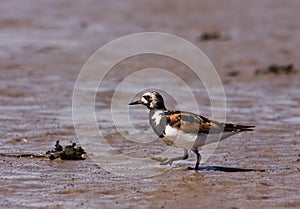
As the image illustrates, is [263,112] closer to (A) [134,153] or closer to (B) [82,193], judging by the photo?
(A) [134,153]

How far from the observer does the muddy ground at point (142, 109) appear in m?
8.52

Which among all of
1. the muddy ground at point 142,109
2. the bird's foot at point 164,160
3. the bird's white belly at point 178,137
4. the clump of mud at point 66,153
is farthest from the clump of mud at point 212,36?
the bird's white belly at point 178,137

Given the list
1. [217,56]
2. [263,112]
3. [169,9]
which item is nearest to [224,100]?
[263,112]

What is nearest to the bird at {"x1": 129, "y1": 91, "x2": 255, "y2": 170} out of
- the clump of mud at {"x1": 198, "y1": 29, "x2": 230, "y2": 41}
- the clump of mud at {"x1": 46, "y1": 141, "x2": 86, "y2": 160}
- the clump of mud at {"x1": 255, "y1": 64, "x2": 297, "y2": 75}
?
the clump of mud at {"x1": 46, "y1": 141, "x2": 86, "y2": 160}

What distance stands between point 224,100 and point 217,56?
4.03 meters

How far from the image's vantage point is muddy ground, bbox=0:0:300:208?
8.52 meters

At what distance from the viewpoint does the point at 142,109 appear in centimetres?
1376

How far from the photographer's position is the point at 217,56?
60.2 ft

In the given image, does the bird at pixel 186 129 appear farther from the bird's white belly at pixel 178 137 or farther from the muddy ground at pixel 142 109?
the muddy ground at pixel 142 109

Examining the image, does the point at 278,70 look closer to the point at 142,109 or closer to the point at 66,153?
the point at 142,109

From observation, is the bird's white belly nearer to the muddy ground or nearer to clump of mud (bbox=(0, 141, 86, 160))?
the muddy ground

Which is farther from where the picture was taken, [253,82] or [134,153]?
[253,82]

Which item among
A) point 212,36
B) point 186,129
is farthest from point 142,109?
point 212,36

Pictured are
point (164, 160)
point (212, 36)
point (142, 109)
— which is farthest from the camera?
point (212, 36)
